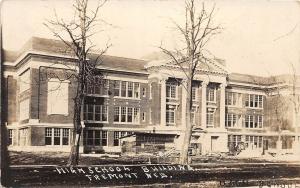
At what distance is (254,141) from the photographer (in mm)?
9289

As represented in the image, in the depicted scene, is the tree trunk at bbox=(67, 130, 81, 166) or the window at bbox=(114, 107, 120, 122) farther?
the window at bbox=(114, 107, 120, 122)

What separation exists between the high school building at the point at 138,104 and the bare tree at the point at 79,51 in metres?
0.10

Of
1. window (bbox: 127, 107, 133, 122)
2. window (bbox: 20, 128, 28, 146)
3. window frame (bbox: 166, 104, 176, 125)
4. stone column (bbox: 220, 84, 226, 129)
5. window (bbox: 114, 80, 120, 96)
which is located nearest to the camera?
window (bbox: 20, 128, 28, 146)

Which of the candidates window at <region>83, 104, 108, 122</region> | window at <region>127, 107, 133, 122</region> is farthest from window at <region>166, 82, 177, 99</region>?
window at <region>83, 104, 108, 122</region>

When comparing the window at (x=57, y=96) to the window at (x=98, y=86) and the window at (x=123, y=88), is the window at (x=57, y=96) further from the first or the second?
the window at (x=123, y=88)

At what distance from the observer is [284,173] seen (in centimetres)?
937

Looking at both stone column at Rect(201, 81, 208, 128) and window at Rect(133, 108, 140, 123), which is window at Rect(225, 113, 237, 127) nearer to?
stone column at Rect(201, 81, 208, 128)

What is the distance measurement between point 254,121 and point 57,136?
3828mm

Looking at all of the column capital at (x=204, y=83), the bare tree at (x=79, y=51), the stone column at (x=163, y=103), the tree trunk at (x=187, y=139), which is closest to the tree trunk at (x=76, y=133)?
the bare tree at (x=79, y=51)

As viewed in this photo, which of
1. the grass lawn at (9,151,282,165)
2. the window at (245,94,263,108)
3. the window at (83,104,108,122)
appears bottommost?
the grass lawn at (9,151,282,165)

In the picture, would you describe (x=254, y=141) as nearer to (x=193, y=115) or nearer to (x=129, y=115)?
(x=193, y=115)

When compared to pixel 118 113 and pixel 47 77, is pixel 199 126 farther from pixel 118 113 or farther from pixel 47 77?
pixel 47 77

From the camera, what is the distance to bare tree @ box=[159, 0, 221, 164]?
27.7 feet

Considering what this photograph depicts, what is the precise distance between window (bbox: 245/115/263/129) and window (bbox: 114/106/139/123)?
226cm
